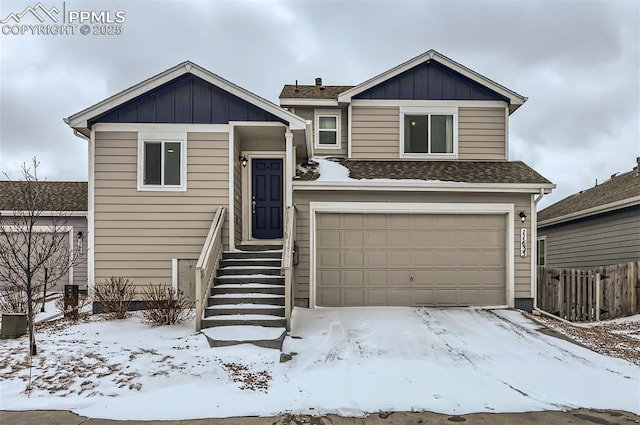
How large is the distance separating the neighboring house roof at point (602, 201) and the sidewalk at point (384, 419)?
30.3ft

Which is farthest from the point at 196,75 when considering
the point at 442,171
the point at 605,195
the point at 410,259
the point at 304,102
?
the point at 605,195

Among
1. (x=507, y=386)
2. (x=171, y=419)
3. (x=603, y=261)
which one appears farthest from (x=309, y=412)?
(x=603, y=261)

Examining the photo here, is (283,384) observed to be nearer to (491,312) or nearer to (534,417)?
(534,417)

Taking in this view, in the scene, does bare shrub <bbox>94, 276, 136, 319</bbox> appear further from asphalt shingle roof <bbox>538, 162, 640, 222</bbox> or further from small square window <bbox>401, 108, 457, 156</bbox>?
asphalt shingle roof <bbox>538, 162, 640, 222</bbox>

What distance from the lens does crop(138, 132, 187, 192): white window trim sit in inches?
369

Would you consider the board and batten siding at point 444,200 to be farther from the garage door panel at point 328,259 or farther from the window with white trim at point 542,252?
the window with white trim at point 542,252

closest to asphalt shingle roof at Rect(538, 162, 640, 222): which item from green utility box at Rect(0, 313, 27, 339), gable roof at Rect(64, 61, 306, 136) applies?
gable roof at Rect(64, 61, 306, 136)

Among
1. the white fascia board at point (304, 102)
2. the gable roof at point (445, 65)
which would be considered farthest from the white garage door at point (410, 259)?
the white fascia board at point (304, 102)

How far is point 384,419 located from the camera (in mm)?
4469

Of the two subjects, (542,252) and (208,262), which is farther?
(542,252)

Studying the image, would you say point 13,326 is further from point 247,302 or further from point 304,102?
point 304,102

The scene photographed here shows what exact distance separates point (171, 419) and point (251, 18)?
14.7m

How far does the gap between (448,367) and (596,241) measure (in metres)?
10.4

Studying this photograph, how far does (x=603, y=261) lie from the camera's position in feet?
43.3
